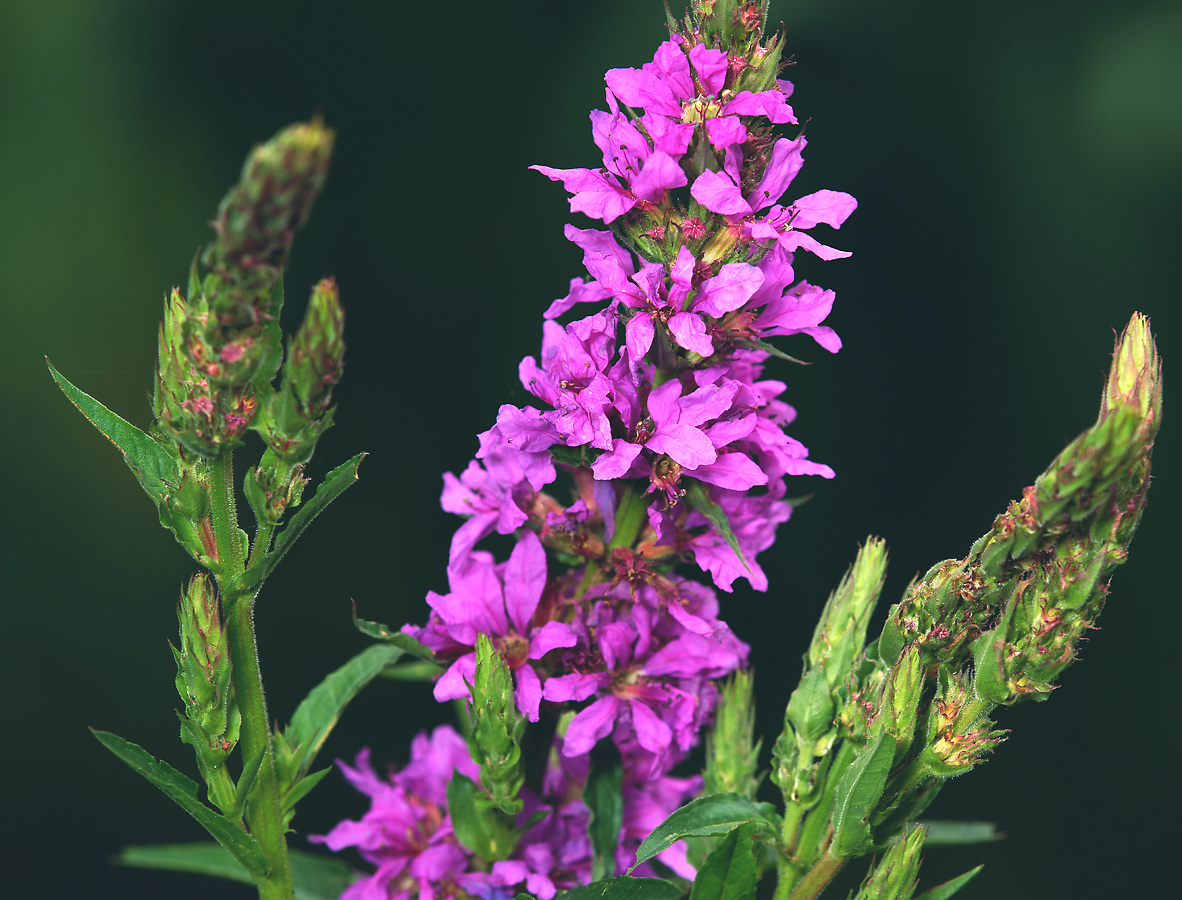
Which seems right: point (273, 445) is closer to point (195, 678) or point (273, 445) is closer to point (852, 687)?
point (195, 678)

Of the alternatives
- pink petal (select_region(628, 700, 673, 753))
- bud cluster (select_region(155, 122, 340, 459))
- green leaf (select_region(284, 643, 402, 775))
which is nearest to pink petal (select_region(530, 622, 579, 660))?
pink petal (select_region(628, 700, 673, 753))

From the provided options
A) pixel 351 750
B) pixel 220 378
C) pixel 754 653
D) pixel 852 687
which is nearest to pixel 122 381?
pixel 351 750

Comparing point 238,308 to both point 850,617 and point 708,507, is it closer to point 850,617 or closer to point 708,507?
point 708,507

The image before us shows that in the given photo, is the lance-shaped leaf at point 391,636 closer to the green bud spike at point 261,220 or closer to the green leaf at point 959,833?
the green bud spike at point 261,220

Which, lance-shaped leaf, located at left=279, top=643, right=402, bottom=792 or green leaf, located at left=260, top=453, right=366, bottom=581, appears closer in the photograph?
green leaf, located at left=260, top=453, right=366, bottom=581

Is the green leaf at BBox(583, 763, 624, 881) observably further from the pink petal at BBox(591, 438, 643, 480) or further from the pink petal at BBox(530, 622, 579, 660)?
the pink petal at BBox(591, 438, 643, 480)

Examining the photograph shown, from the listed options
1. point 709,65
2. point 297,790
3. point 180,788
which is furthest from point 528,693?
point 709,65
